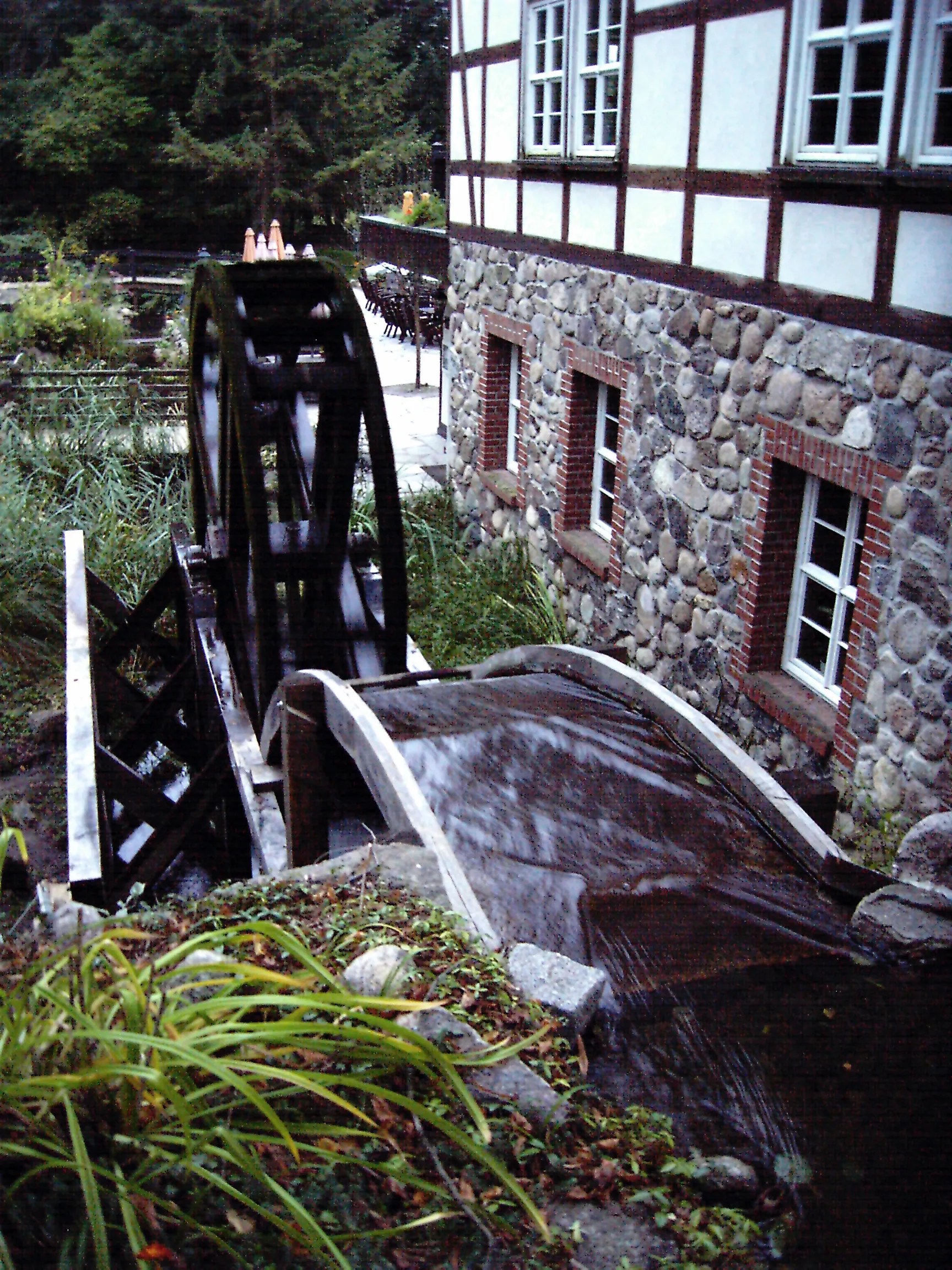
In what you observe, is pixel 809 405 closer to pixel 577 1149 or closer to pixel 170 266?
pixel 577 1149

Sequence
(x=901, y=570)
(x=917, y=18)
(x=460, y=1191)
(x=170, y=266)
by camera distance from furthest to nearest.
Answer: (x=170, y=266)
(x=901, y=570)
(x=917, y=18)
(x=460, y=1191)

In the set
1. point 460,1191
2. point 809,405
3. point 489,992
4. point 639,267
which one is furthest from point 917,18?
point 460,1191

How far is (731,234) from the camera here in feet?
17.1

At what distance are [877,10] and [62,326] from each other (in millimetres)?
11065

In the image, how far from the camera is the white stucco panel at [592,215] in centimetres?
653

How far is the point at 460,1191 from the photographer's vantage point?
1717mm

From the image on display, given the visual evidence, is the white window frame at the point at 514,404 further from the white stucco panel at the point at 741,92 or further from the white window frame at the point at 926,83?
the white window frame at the point at 926,83

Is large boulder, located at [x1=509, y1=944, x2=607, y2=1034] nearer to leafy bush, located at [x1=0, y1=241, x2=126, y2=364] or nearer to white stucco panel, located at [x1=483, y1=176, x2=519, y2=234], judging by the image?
white stucco panel, located at [x1=483, y1=176, x2=519, y2=234]

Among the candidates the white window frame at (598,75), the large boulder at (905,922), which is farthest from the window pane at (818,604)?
the white window frame at (598,75)

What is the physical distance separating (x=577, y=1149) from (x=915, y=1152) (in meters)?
0.69

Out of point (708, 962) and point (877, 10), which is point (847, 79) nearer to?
point (877, 10)

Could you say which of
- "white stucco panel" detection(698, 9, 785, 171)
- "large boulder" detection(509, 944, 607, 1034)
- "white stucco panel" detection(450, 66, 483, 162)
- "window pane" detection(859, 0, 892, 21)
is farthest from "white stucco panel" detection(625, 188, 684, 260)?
"large boulder" detection(509, 944, 607, 1034)

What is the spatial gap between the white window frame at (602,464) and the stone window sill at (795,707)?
6.45 ft

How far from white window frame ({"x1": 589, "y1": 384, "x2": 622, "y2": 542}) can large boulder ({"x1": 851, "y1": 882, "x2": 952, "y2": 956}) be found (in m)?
4.28
